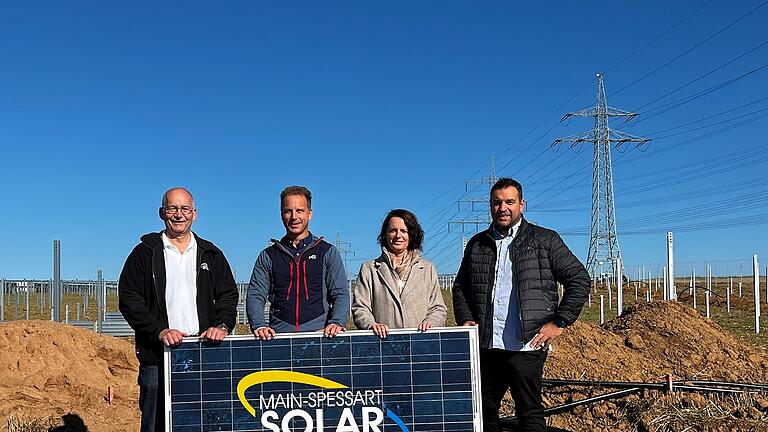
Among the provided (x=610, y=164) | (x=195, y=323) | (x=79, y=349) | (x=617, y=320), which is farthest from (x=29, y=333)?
(x=610, y=164)

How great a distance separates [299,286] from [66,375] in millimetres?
6360

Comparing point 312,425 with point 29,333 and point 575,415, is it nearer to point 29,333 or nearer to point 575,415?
point 575,415

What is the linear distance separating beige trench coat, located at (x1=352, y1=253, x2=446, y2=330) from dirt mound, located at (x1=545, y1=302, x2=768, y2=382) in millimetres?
4125

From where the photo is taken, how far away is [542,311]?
16.3ft

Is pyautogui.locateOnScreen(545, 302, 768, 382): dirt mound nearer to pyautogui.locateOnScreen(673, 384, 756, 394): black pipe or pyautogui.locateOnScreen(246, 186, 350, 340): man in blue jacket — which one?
pyautogui.locateOnScreen(673, 384, 756, 394): black pipe

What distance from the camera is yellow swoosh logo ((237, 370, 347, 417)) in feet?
16.3

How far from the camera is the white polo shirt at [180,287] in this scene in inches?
193

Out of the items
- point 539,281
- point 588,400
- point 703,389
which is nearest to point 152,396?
point 539,281

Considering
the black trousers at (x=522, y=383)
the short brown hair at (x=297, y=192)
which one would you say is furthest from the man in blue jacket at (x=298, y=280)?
the black trousers at (x=522, y=383)

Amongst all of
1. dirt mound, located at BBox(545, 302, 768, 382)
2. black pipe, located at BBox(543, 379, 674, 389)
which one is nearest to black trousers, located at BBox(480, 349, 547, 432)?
black pipe, located at BBox(543, 379, 674, 389)

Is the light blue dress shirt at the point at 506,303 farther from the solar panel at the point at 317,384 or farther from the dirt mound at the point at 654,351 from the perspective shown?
the dirt mound at the point at 654,351

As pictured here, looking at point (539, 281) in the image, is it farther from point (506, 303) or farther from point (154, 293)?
point (154, 293)

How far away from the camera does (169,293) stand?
4.89 meters

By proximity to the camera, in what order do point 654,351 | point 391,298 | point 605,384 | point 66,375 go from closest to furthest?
point 391,298 → point 605,384 → point 66,375 → point 654,351
